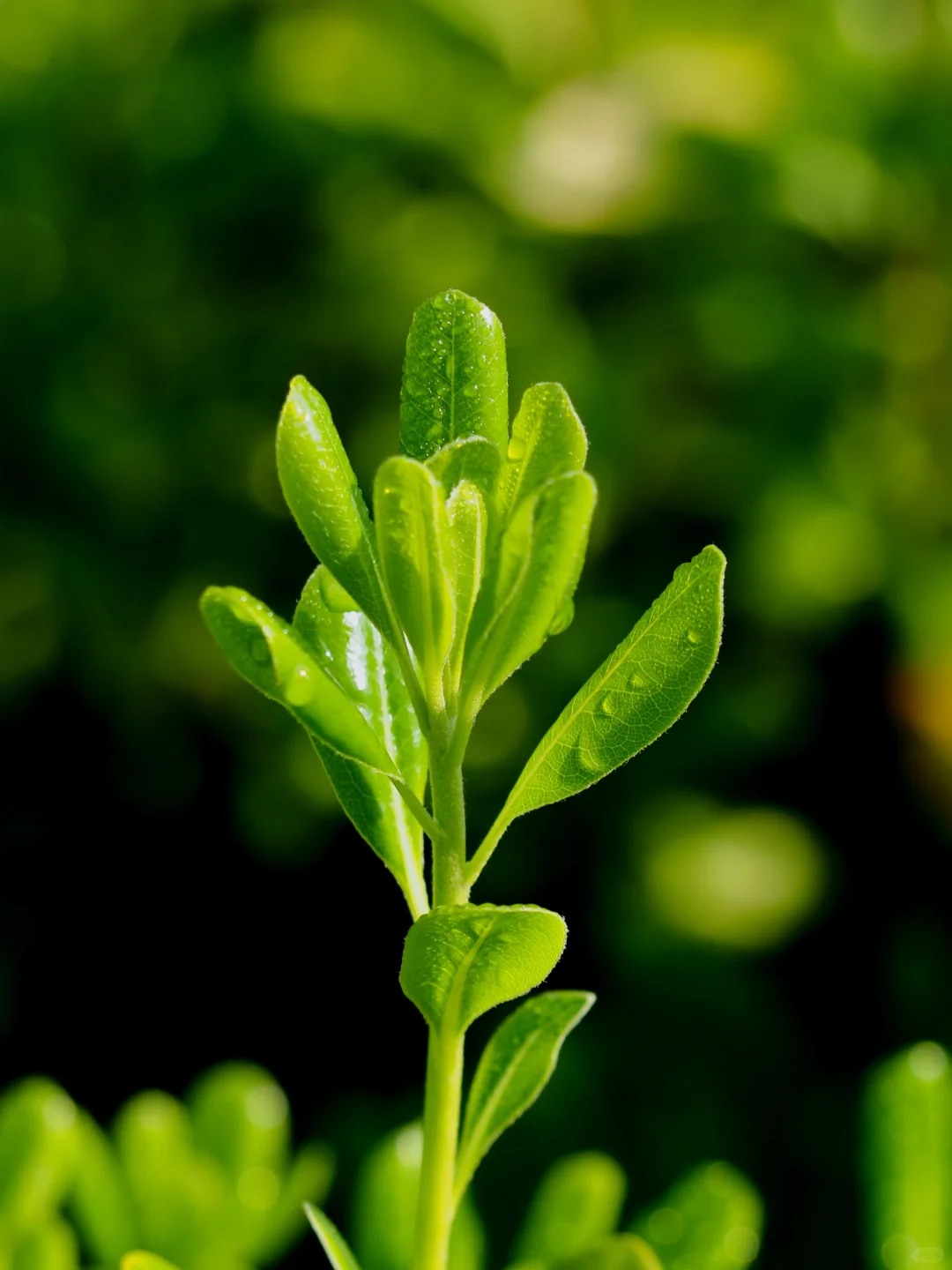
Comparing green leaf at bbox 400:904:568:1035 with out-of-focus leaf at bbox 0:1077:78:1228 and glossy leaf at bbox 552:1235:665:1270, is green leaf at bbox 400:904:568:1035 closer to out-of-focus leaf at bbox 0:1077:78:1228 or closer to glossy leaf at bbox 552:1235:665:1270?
glossy leaf at bbox 552:1235:665:1270

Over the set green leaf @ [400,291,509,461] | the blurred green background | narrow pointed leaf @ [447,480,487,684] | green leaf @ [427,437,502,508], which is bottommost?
the blurred green background

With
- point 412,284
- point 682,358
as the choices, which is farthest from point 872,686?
point 412,284

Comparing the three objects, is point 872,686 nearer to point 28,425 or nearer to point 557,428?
point 28,425

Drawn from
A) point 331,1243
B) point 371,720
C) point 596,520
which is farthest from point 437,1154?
point 596,520

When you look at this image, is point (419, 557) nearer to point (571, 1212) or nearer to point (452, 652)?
point (452, 652)

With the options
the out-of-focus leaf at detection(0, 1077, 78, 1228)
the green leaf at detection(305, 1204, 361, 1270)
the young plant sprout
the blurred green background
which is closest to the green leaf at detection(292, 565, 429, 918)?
the young plant sprout

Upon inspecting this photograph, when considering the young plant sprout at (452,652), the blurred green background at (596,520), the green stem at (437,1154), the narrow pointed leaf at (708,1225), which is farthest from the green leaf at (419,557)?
the blurred green background at (596,520)

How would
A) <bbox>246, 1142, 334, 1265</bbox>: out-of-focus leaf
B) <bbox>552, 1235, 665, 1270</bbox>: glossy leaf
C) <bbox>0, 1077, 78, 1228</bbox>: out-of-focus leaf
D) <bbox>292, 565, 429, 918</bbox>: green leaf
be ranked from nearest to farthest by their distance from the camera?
<bbox>552, 1235, 665, 1270</bbox>: glossy leaf < <bbox>292, 565, 429, 918</bbox>: green leaf < <bbox>0, 1077, 78, 1228</bbox>: out-of-focus leaf < <bbox>246, 1142, 334, 1265</bbox>: out-of-focus leaf
